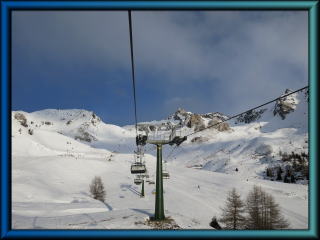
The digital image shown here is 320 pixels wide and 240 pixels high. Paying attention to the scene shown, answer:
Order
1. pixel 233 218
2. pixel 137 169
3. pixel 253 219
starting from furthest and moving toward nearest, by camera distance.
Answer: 1. pixel 253 219
2. pixel 233 218
3. pixel 137 169

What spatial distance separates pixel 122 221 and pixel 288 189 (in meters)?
90.9

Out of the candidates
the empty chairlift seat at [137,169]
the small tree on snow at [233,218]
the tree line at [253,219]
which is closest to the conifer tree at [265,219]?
the tree line at [253,219]

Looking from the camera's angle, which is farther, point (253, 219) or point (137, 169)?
point (253, 219)

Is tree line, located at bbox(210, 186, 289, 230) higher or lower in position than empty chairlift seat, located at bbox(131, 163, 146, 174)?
lower

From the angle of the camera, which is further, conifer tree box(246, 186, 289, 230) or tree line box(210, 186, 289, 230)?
conifer tree box(246, 186, 289, 230)

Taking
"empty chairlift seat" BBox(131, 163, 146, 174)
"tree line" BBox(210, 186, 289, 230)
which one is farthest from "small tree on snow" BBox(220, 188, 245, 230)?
"empty chairlift seat" BBox(131, 163, 146, 174)

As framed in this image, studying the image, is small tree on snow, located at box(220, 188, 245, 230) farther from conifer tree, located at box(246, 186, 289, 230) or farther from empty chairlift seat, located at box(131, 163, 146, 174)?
empty chairlift seat, located at box(131, 163, 146, 174)

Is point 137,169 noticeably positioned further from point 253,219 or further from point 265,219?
point 265,219

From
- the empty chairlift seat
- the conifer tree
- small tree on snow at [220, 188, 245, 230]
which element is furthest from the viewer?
the conifer tree

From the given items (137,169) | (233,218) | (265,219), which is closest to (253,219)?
(265,219)

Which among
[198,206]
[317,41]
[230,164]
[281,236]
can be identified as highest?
[317,41]
